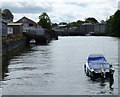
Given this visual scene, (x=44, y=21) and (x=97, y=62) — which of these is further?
(x=44, y=21)

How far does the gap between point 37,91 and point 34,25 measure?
161139mm

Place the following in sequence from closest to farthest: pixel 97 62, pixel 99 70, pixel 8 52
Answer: pixel 99 70 → pixel 97 62 → pixel 8 52

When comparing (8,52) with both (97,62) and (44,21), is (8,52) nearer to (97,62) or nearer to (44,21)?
(97,62)

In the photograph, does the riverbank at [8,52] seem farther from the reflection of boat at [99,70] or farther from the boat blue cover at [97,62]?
the reflection of boat at [99,70]

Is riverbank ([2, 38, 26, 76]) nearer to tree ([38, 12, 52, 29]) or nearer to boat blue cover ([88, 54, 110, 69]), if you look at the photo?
boat blue cover ([88, 54, 110, 69])

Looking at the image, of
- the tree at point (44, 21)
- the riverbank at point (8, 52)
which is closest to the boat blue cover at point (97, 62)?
the riverbank at point (8, 52)

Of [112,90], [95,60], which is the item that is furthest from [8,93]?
[95,60]

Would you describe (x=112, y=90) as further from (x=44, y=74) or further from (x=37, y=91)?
(x=44, y=74)

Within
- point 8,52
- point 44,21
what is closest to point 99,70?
point 8,52

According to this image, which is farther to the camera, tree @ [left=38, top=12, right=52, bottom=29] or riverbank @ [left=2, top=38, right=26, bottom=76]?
tree @ [left=38, top=12, right=52, bottom=29]

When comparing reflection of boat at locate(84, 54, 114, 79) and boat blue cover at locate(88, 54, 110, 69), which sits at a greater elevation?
boat blue cover at locate(88, 54, 110, 69)

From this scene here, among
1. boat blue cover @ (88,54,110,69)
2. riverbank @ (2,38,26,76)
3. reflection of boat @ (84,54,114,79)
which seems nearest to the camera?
reflection of boat @ (84,54,114,79)

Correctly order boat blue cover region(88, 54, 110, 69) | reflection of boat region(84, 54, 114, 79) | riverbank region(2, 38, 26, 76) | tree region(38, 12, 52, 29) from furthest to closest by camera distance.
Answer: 1. tree region(38, 12, 52, 29)
2. riverbank region(2, 38, 26, 76)
3. boat blue cover region(88, 54, 110, 69)
4. reflection of boat region(84, 54, 114, 79)

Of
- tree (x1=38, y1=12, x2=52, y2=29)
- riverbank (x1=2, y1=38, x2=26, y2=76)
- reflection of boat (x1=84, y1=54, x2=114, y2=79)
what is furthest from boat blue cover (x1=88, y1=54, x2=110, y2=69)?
tree (x1=38, y1=12, x2=52, y2=29)
